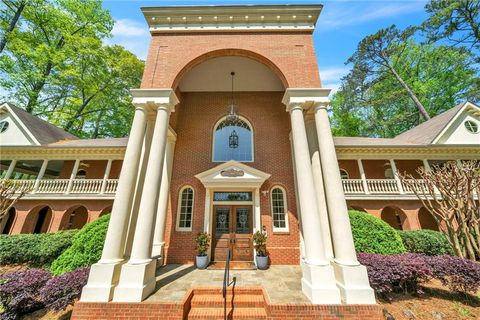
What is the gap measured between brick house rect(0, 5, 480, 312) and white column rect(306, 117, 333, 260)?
3 centimetres

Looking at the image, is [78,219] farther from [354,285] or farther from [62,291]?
[354,285]

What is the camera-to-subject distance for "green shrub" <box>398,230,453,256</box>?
7680 mm

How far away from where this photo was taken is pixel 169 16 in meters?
6.72

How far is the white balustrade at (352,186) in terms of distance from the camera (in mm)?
10695

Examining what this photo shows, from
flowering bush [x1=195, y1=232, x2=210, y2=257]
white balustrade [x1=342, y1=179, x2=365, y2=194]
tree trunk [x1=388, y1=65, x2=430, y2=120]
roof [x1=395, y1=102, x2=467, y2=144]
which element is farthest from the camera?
tree trunk [x1=388, y1=65, x2=430, y2=120]

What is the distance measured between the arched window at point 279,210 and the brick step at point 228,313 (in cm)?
362

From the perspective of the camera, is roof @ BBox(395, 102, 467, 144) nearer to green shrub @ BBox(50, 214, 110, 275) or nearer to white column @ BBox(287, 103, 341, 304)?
white column @ BBox(287, 103, 341, 304)

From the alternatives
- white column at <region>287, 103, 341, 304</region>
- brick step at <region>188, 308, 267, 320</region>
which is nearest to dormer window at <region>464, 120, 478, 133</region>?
white column at <region>287, 103, 341, 304</region>

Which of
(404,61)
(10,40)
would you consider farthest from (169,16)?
(404,61)

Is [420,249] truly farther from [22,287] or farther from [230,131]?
[22,287]

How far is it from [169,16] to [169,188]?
22.2 feet

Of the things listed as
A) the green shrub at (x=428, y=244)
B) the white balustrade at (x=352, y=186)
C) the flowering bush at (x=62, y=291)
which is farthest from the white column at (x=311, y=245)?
the white balustrade at (x=352, y=186)

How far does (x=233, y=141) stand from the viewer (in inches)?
334

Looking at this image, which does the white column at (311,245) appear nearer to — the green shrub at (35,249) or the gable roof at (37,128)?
the green shrub at (35,249)
